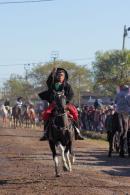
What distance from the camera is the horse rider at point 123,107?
1952cm

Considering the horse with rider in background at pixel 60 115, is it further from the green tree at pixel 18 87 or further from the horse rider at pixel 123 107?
the green tree at pixel 18 87

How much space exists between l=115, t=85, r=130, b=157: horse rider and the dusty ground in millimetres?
987

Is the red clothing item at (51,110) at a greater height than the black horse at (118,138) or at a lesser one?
greater

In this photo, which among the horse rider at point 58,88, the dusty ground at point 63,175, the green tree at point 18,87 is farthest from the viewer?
the green tree at point 18,87

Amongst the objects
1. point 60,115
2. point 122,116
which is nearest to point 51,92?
point 60,115

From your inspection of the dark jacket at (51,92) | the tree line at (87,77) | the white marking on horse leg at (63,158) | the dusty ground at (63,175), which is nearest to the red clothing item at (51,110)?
the dark jacket at (51,92)

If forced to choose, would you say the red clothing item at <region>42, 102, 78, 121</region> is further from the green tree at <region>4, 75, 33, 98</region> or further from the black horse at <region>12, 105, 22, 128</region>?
the green tree at <region>4, 75, 33, 98</region>

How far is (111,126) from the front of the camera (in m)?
20.2

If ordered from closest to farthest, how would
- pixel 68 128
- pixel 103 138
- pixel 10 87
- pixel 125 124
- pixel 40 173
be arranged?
pixel 68 128, pixel 40 173, pixel 125 124, pixel 103 138, pixel 10 87

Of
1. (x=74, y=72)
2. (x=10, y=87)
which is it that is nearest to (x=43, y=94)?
(x=74, y=72)

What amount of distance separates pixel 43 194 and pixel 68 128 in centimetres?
233

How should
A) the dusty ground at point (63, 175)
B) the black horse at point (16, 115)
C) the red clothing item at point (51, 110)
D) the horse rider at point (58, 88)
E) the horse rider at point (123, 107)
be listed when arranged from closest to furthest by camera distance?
the dusty ground at point (63, 175)
the red clothing item at point (51, 110)
the horse rider at point (58, 88)
the horse rider at point (123, 107)
the black horse at point (16, 115)

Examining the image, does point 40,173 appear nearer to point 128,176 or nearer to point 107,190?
point 128,176

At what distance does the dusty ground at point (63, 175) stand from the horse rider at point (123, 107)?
987mm
